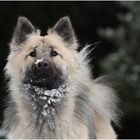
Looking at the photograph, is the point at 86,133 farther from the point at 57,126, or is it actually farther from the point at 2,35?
the point at 2,35

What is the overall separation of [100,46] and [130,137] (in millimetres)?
4065

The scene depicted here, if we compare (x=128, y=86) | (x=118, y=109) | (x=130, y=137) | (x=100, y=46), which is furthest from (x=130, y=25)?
(x=118, y=109)

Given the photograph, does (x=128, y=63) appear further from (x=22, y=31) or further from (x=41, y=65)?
(x=41, y=65)

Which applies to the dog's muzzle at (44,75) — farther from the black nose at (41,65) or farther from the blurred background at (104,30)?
the blurred background at (104,30)

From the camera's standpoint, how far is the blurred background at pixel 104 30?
1502 centimetres

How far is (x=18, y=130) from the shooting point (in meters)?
8.67

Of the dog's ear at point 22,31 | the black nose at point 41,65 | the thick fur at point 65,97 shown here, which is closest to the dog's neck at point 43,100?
the thick fur at point 65,97

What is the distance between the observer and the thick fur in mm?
8643

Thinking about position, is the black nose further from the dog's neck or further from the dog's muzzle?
the dog's neck

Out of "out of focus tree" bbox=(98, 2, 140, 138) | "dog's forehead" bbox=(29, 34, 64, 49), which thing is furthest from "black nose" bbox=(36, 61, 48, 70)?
"out of focus tree" bbox=(98, 2, 140, 138)

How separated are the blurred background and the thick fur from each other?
5.66 metres

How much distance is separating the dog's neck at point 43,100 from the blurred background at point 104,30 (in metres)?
6.16

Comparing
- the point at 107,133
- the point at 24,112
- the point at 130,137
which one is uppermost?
the point at 24,112

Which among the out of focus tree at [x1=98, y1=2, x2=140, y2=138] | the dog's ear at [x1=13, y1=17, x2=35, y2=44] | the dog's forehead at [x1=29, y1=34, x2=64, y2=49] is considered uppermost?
the dog's ear at [x1=13, y1=17, x2=35, y2=44]
